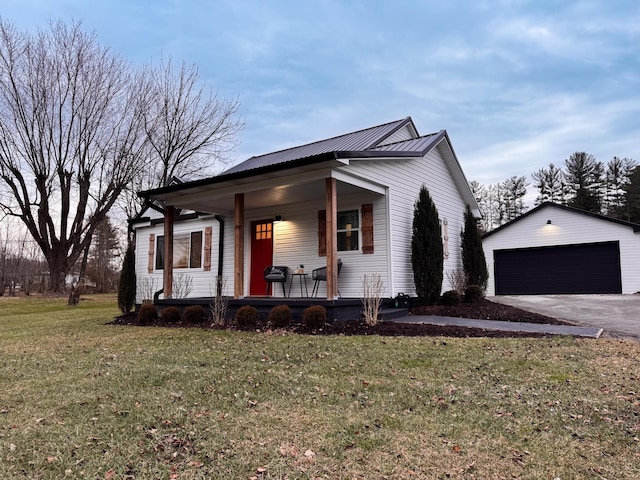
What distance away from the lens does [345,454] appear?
8.22 ft

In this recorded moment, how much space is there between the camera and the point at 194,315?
8422 millimetres

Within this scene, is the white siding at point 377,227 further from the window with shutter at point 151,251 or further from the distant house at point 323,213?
the window with shutter at point 151,251

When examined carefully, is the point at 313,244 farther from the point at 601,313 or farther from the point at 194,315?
the point at 601,313

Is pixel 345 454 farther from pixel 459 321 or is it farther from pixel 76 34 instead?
pixel 76 34

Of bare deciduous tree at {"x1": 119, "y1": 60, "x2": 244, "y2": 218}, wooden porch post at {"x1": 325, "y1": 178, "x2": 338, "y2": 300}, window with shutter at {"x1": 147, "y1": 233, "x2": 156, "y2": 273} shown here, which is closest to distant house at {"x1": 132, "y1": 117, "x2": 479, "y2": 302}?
wooden porch post at {"x1": 325, "y1": 178, "x2": 338, "y2": 300}

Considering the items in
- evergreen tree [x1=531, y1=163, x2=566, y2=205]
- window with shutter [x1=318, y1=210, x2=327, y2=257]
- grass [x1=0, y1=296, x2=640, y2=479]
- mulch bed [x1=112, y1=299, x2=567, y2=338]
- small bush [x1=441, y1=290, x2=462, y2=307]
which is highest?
evergreen tree [x1=531, y1=163, x2=566, y2=205]

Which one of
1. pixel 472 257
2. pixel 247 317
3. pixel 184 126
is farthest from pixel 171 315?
pixel 184 126

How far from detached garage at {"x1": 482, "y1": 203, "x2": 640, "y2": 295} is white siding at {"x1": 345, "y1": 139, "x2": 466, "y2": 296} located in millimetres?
4756

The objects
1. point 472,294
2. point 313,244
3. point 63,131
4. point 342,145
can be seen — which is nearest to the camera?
point 313,244

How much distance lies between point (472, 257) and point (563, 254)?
16.4ft

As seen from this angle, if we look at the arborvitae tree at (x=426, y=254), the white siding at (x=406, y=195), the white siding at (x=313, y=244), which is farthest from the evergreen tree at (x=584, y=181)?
the white siding at (x=313, y=244)

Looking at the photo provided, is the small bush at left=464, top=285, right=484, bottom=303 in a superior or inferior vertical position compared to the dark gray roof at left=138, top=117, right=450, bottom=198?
inferior

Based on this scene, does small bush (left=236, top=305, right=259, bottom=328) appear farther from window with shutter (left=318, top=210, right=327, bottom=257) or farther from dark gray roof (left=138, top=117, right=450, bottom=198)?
window with shutter (left=318, top=210, right=327, bottom=257)

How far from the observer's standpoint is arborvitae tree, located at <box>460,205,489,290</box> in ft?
39.3
